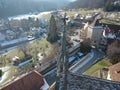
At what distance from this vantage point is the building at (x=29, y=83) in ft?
81.1

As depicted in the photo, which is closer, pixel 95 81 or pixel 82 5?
pixel 95 81

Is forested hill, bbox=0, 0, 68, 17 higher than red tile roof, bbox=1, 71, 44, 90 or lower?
lower

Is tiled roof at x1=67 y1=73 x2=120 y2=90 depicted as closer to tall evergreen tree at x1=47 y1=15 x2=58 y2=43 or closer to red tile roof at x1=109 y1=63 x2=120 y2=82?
red tile roof at x1=109 y1=63 x2=120 y2=82

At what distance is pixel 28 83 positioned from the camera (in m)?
25.8

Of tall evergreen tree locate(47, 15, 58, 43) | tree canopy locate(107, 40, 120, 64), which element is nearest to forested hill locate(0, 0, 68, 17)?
tall evergreen tree locate(47, 15, 58, 43)

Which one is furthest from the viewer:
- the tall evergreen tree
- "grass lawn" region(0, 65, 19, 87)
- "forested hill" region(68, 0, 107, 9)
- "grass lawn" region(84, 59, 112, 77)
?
"forested hill" region(68, 0, 107, 9)

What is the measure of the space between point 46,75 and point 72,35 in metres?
27.1

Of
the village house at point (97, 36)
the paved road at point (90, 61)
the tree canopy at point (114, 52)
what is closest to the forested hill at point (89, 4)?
the village house at point (97, 36)

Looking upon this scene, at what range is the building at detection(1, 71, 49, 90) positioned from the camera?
24.7 metres

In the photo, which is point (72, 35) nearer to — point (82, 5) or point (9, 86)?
point (9, 86)

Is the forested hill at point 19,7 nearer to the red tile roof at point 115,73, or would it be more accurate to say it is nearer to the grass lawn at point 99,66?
the grass lawn at point 99,66

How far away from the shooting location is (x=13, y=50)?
52500 millimetres

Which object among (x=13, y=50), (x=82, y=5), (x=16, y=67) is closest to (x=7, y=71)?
(x=16, y=67)

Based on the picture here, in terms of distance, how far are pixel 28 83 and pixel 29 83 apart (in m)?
0.12
